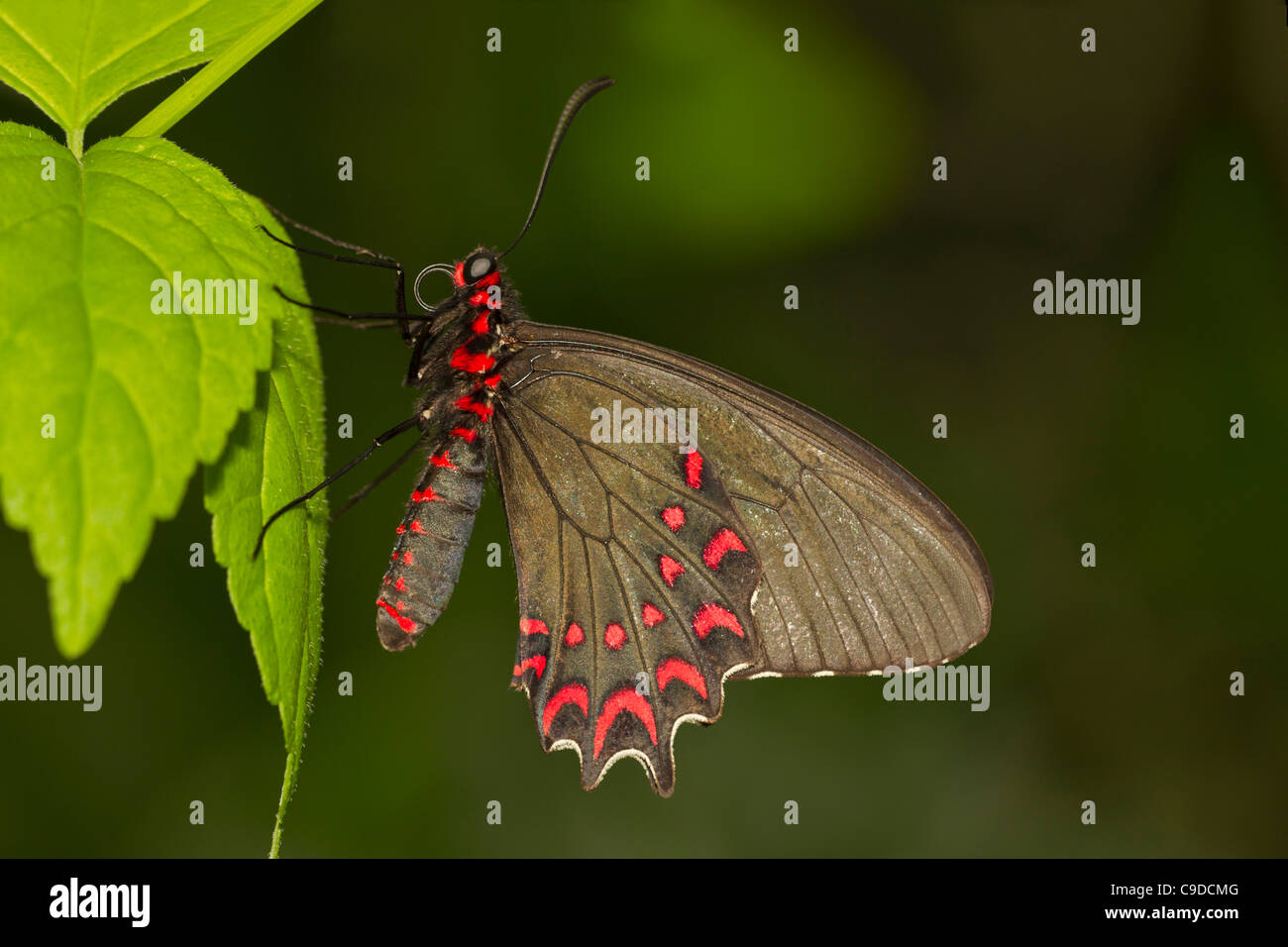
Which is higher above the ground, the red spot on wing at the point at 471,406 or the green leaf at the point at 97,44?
the green leaf at the point at 97,44

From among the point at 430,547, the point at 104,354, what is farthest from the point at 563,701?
the point at 104,354

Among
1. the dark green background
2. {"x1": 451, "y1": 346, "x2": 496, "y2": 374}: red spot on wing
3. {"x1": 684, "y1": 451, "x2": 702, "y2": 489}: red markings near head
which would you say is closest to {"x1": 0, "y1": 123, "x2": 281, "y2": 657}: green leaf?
{"x1": 451, "y1": 346, "x2": 496, "y2": 374}: red spot on wing

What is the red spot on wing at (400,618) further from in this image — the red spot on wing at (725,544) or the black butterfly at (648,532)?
the red spot on wing at (725,544)

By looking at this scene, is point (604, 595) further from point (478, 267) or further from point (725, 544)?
point (478, 267)

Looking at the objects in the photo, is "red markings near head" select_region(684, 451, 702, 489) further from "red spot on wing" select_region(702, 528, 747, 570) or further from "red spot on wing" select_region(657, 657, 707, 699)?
"red spot on wing" select_region(657, 657, 707, 699)

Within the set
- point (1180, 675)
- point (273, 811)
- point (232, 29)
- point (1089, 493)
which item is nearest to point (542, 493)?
point (232, 29)

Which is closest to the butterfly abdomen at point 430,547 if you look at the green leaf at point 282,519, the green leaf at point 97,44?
the green leaf at point 282,519
